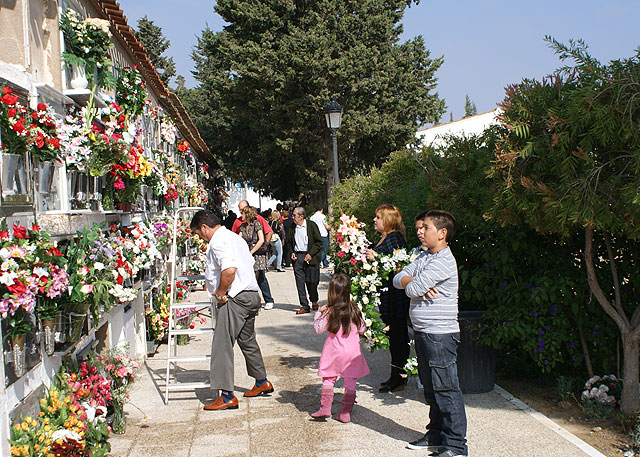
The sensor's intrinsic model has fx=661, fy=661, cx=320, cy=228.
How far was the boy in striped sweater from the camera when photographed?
15.7 ft

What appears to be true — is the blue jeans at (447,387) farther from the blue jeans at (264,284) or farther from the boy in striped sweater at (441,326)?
the blue jeans at (264,284)

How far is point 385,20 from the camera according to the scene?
87.9ft

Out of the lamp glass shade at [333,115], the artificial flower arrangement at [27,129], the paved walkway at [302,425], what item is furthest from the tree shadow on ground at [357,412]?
the lamp glass shade at [333,115]

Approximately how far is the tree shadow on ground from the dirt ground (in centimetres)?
135

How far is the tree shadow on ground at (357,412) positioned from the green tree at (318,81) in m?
19.3

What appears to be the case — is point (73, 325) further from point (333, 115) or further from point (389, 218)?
point (333, 115)

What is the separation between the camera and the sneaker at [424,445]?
16.4ft

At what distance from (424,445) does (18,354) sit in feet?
9.81

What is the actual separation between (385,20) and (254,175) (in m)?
8.58

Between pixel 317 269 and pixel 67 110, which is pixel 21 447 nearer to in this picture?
pixel 67 110

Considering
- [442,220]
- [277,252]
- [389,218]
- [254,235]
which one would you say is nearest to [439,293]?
[442,220]

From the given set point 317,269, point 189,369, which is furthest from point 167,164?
point 189,369

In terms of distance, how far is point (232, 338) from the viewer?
A: 634cm

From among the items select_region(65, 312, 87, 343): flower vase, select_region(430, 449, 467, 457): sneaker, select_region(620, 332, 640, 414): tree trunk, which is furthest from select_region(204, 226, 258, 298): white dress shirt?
select_region(620, 332, 640, 414): tree trunk
